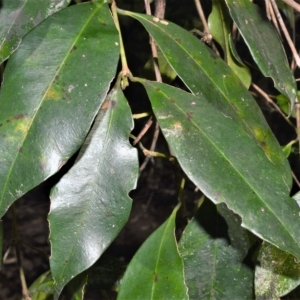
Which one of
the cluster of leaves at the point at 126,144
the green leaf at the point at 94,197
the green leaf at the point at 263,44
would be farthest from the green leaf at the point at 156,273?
the green leaf at the point at 263,44

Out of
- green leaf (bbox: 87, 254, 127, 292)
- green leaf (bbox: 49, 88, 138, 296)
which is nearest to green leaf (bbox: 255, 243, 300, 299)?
green leaf (bbox: 49, 88, 138, 296)

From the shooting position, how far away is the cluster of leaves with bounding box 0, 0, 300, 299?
50cm

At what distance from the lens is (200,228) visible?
67 centimetres

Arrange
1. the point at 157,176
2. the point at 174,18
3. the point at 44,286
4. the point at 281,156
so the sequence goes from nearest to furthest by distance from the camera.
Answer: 1. the point at 281,156
2. the point at 44,286
3. the point at 174,18
4. the point at 157,176

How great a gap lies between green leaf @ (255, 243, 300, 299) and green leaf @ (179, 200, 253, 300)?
31 mm

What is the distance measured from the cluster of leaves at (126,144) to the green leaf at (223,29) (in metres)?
0.09

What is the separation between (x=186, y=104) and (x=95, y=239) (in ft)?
0.61

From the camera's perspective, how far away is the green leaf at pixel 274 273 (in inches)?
24.2

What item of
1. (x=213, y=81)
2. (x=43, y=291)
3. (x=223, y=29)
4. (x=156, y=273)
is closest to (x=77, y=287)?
(x=156, y=273)

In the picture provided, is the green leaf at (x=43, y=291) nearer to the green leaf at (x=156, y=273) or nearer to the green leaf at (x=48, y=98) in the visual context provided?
the green leaf at (x=156, y=273)

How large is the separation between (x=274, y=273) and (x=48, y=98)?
370 mm

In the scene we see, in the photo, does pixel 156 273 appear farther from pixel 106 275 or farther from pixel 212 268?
pixel 106 275

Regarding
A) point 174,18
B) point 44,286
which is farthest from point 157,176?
point 44,286

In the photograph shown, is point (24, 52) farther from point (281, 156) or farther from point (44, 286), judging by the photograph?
point (44, 286)
